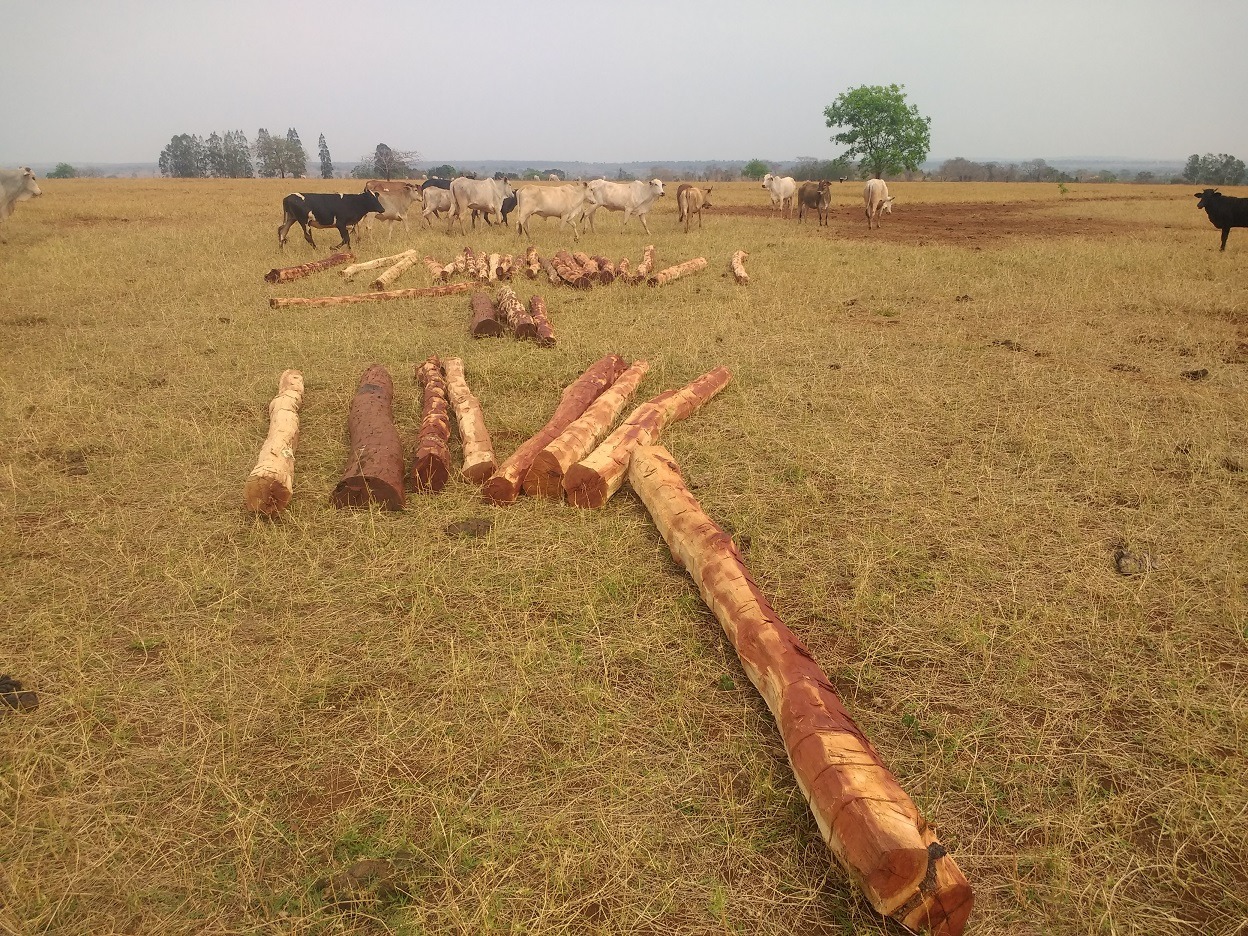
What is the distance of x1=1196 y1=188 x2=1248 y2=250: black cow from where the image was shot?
1419 centimetres

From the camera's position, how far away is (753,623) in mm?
3252

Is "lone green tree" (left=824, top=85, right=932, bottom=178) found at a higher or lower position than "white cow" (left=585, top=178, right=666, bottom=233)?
higher

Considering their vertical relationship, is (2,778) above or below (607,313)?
below

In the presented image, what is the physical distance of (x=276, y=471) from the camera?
4781 mm

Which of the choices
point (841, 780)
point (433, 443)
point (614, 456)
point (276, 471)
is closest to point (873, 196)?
point (614, 456)

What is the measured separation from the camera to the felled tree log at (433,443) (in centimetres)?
510

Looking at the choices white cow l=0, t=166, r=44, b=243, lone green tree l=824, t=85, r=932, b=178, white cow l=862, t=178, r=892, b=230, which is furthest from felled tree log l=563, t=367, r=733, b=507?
lone green tree l=824, t=85, r=932, b=178

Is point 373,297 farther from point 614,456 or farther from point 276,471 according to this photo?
point 614,456

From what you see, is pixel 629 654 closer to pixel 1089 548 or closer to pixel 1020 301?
pixel 1089 548

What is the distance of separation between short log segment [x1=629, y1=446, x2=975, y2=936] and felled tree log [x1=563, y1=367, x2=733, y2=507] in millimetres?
1360

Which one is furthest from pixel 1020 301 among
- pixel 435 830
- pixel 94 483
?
pixel 94 483

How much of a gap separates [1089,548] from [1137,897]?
2.54m

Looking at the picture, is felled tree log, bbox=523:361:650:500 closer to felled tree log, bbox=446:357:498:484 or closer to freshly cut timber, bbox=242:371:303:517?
felled tree log, bbox=446:357:498:484

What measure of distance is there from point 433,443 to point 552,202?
46.7 ft
